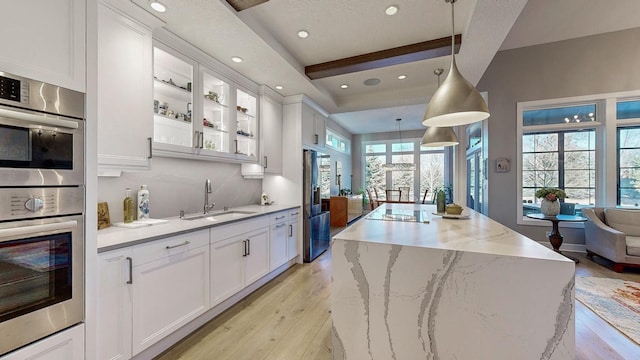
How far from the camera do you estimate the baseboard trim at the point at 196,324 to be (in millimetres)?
1797

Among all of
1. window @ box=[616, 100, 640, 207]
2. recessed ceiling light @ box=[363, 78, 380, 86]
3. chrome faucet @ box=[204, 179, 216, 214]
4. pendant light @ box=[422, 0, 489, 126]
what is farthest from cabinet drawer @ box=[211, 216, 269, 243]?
window @ box=[616, 100, 640, 207]

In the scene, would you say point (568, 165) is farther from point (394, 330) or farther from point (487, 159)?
point (394, 330)

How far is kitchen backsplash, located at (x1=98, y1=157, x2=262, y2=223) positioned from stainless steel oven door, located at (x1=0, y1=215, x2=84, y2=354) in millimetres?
962

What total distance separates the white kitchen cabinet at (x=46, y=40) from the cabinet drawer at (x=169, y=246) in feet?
3.31

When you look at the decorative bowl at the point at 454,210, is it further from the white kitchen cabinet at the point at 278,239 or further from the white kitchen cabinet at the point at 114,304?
the white kitchen cabinet at the point at 114,304

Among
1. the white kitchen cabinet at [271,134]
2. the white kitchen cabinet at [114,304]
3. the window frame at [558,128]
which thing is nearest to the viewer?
the white kitchen cabinet at [114,304]

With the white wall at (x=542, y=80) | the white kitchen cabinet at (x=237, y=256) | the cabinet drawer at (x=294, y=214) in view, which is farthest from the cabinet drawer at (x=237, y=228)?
the white wall at (x=542, y=80)

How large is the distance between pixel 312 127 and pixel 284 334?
10.4 ft

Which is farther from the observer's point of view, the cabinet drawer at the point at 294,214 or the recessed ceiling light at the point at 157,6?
the cabinet drawer at the point at 294,214

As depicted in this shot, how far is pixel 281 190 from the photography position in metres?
4.05

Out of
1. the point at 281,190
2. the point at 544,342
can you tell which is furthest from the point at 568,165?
the point at 281,190

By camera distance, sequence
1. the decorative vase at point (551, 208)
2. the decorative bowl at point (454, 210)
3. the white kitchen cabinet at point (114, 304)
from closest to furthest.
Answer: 1. the white kitchen cabinet at point (114, 304)
2. the decorative bowl at point (454, 210)
3. the decorative vase at point (551, 208)

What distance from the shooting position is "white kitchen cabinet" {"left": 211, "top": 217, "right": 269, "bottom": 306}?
228cm

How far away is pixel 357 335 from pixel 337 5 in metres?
2.64
